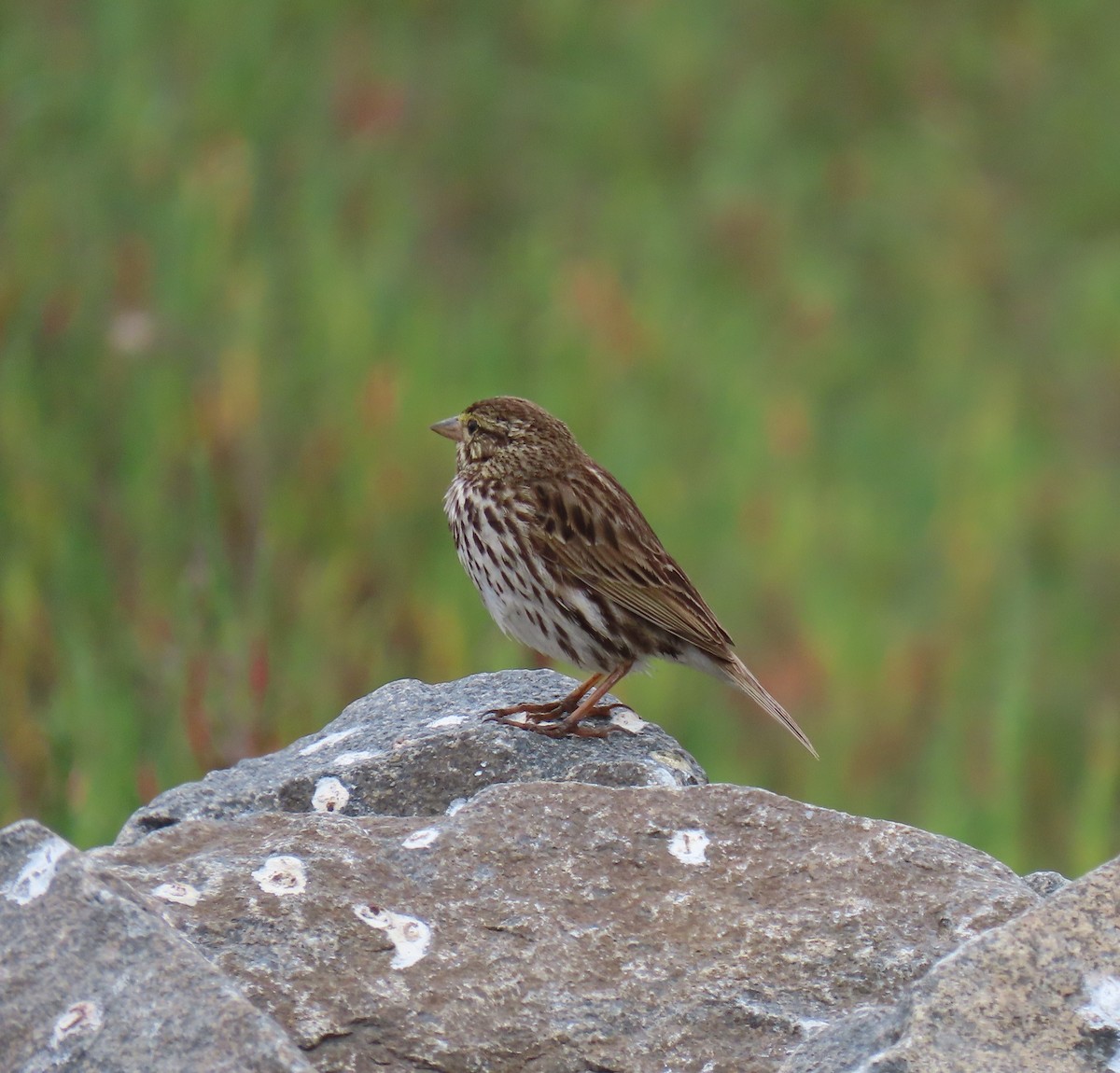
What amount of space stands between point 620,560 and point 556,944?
7.15ft

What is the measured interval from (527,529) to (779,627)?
301 cm

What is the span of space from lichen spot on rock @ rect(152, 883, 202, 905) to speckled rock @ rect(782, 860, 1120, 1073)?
2.96 ft

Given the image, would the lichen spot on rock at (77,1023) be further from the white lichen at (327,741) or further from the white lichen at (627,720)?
the white lichen at (627,720)

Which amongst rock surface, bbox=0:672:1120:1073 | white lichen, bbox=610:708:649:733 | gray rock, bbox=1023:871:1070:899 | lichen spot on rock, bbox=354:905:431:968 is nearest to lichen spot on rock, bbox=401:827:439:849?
rock surface, bbox=0:672:1120:1073

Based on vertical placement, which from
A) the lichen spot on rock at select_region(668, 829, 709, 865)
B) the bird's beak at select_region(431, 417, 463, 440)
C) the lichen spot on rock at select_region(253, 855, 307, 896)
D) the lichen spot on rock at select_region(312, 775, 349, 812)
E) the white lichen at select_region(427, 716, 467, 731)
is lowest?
the lichen spot on rock at select_region(312, 775, 349, 812)

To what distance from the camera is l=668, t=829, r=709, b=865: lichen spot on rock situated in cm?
318

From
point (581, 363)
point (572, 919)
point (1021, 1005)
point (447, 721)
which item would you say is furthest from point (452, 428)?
point (1021, 1005)

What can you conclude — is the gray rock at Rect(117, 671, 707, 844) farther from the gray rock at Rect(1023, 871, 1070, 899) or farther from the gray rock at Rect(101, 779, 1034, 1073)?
the gray rock at Rect(1023, 871, 1070, 899)

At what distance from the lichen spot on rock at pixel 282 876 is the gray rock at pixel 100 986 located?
0.78ft

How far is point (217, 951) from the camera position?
9.17ft

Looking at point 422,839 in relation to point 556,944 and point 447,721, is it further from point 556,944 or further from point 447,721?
point 447,721

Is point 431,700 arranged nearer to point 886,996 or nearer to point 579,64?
point 886,996

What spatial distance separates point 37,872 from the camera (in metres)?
2.76

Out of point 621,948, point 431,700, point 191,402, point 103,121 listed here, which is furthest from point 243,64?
point 621,948
